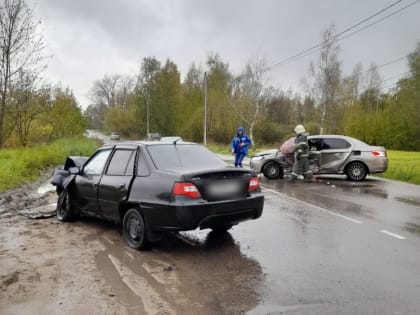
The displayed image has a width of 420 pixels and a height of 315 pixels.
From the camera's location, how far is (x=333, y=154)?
14500mm

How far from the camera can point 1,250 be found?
6.08m

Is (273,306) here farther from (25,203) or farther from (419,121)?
(419,121)

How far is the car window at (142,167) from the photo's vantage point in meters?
6.03

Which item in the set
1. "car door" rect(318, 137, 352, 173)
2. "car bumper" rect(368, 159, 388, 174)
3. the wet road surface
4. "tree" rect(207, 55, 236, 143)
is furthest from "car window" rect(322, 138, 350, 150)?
"tree" rect(207, 55, 236, 143)

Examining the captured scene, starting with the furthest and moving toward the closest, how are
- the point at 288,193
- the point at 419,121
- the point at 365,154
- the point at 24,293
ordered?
the point at 419,121 → the point at 365,154 → the point at 288,193 → the point at 24,293

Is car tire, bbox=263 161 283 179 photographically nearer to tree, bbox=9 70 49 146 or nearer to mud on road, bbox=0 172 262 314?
mud on road, bbox=0 172 262 314

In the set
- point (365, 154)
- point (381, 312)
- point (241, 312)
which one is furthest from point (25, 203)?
point (365, 154)

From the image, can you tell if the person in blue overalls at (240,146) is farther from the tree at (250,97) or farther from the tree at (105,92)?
the tree at (105,92)

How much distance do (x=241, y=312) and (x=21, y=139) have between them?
20.9 m

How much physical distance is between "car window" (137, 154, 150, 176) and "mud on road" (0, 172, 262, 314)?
1116mm

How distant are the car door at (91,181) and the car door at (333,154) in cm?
920

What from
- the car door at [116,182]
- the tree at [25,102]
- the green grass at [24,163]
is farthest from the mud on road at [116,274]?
the tree at [25,102]

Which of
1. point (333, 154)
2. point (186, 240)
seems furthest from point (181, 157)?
point (333, 154)

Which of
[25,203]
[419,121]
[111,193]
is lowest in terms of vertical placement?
[25,203]
